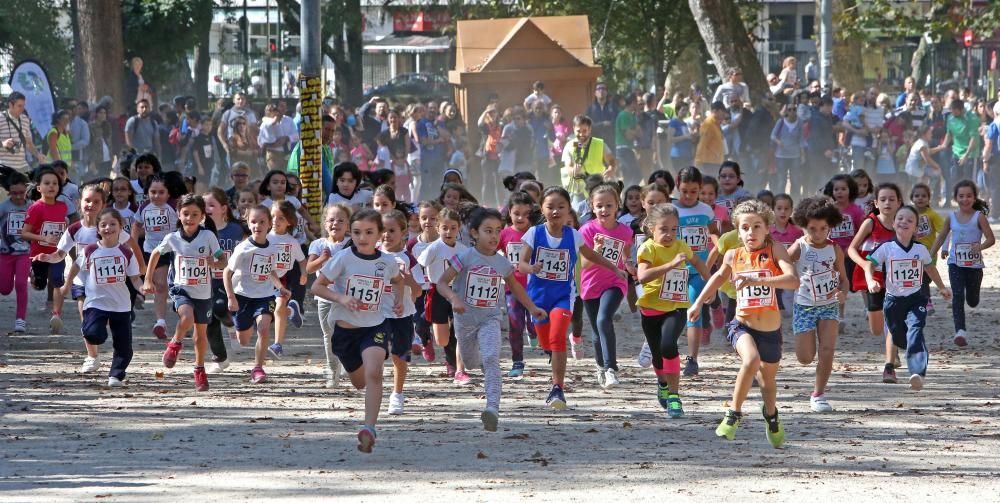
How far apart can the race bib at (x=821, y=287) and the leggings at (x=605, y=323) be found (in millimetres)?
1408

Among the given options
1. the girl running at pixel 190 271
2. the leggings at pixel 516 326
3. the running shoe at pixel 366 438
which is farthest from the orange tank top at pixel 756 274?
the girl running at pixel 190 271

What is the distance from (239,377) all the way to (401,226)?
2.58 m

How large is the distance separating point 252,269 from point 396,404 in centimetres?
196

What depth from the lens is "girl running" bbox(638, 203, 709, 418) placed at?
9.76 m

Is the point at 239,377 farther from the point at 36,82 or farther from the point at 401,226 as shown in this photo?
the point at 36,82

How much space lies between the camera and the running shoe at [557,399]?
32.6ft

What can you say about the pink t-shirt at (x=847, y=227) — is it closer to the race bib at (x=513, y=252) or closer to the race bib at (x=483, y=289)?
the race bib at (x=513, y=252)

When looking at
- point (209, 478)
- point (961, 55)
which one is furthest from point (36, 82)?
point (961, 55)

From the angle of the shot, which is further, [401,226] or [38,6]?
[38,6]

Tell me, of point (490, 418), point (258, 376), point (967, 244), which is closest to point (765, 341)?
point (490, 418)

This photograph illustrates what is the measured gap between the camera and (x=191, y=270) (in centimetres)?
1116

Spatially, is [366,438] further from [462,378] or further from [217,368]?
[217,368]

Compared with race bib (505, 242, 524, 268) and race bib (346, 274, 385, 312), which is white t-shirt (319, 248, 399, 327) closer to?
race bib (346, 274, 385, 312)

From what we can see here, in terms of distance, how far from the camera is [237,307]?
1113cm
